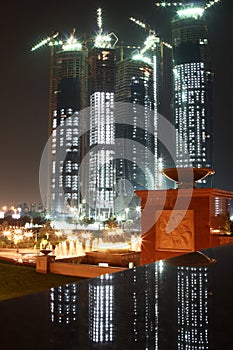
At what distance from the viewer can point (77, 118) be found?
6056cm

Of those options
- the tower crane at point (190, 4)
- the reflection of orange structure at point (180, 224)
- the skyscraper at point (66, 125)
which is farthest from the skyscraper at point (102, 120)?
the reflection of orange structure at point (180, 224)

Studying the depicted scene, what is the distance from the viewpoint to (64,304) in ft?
5.57

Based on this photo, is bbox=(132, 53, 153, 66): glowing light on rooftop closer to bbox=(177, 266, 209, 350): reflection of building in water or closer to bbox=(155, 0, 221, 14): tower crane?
bbox=(155, 0, 221, 14): tower crane

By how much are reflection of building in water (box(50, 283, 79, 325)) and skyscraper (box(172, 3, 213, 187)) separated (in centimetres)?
5479

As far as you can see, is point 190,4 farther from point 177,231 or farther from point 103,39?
point 177,231

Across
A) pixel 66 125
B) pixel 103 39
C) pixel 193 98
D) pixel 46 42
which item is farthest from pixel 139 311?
pixel 46 42

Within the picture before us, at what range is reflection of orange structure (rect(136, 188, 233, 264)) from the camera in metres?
7.30

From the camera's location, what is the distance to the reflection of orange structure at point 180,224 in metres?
7.30

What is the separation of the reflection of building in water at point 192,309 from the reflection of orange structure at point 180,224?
4721 mm

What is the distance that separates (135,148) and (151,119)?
5.21 metres

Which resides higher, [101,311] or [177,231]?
[177,231]

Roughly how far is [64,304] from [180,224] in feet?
19.5

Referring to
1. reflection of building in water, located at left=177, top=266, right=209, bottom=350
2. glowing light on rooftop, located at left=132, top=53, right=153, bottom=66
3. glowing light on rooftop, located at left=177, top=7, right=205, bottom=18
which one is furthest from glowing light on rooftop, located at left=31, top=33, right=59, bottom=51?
reflection of building in water, located at left=177, top=266, right=209, bottom=350

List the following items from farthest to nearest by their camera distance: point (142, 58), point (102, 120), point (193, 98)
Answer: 1. point (142, 58)
2. point (102, 120)
3. point (193, 98)
